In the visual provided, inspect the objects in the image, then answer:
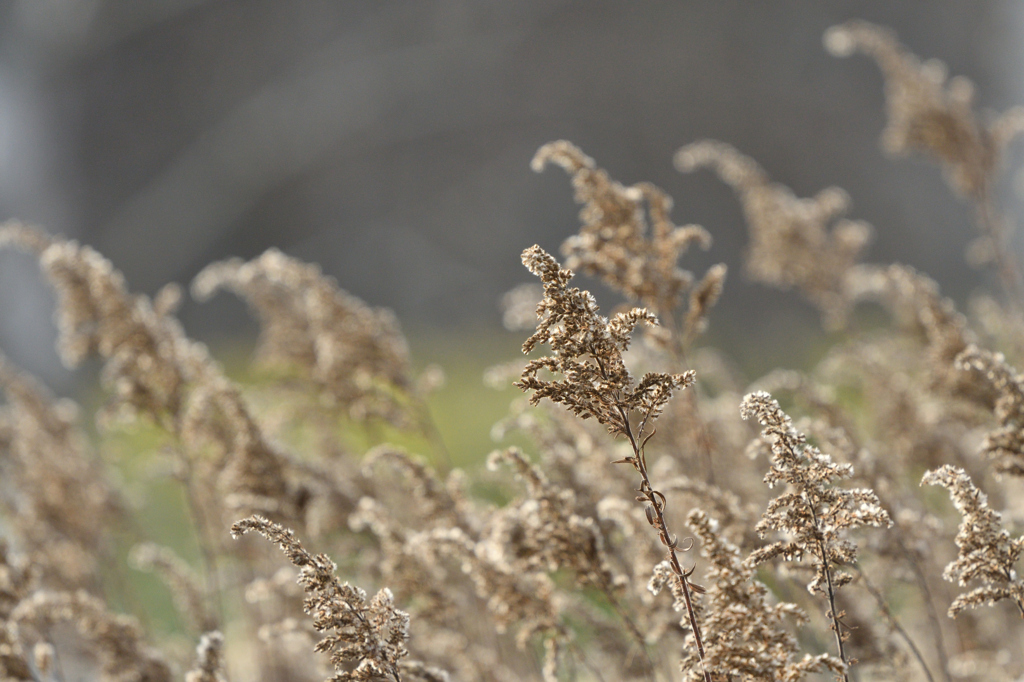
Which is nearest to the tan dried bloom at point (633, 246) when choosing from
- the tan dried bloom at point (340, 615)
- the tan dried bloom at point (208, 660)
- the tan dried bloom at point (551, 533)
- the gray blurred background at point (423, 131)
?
the tan dried bloom at point (551, 533)

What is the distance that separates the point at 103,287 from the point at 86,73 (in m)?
12.7

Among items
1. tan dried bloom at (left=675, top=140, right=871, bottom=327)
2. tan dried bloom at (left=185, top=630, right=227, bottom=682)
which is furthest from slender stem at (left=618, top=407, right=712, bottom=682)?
tan dried bloom at (left=675, top=140, right=871, bottom=327)

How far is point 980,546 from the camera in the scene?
140 centimetres

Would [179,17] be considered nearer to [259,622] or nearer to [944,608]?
[259,622]

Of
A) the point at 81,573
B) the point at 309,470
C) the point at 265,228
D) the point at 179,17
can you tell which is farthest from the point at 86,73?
the point at 309,470

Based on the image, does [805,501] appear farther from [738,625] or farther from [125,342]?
[125,342]

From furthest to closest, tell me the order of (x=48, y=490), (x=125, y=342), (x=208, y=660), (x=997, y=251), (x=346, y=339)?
(x=48, y=490) < (x=997, y=251) < (x=346, y=339) < (x=125, y=342) < (x=208, y=660)

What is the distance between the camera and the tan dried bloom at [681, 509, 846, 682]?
1356 millimetres

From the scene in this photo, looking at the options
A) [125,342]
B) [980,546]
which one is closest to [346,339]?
[125,342]

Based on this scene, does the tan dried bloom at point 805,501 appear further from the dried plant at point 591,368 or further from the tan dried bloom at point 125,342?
the tan dried bloom at point 125,342

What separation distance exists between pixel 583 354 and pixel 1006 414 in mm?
1099

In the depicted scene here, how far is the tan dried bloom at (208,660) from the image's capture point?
1667mm

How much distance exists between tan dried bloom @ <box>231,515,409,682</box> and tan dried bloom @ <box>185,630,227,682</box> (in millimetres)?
401

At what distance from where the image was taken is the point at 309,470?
8.84 feet
